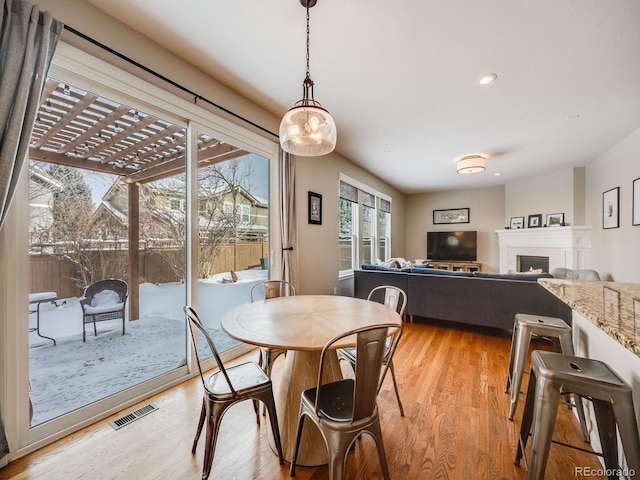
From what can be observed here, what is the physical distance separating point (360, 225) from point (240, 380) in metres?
4.44

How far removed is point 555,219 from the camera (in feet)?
18.9

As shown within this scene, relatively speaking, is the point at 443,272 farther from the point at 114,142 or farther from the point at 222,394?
the point at 114,142

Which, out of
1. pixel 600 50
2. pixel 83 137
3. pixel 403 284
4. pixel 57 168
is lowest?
pixel 403 284

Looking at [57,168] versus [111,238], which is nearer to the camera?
[57,168]

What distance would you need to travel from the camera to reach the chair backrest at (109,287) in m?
1.94

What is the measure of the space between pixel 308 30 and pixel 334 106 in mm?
1136

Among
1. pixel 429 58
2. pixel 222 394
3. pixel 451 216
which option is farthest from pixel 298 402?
pixel 451 216

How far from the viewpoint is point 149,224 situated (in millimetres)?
2254

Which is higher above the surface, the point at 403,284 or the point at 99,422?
the point at 403,284

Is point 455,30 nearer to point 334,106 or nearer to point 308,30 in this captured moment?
point 308,30

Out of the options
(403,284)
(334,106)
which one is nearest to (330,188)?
(334,106)

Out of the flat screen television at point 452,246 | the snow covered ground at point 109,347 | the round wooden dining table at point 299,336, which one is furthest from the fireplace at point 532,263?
the snow covered ground at point 109,347

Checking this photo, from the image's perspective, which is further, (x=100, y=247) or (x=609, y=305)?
(x=100, y=247)

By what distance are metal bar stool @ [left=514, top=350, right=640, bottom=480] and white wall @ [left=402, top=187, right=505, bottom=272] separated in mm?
6829
